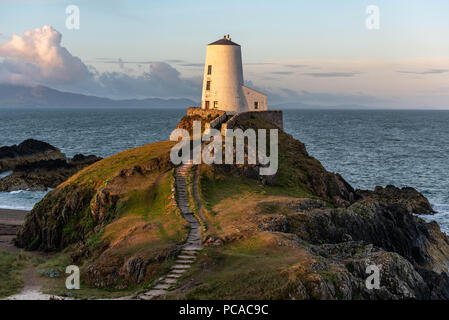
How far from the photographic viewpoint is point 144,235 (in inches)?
1281

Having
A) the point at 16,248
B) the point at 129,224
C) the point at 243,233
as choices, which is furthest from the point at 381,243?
the point at 16,248

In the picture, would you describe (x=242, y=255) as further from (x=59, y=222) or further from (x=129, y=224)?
(x=59, y=222)

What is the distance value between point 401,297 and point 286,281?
6.15 m

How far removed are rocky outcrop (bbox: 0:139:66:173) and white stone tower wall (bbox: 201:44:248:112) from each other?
131 feet

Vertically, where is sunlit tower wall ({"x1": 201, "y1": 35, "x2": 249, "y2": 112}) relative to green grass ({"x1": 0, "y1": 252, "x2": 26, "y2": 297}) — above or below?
above

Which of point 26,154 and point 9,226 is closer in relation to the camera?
point 9,226

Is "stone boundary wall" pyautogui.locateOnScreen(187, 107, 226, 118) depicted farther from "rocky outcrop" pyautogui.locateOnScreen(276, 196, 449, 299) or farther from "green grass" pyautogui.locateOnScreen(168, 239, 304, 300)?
"green grass" pyautogui.locateOnScreen(168, 239, 304, 300)

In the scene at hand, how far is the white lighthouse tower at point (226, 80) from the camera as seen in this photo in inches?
2372

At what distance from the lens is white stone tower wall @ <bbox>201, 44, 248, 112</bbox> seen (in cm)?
6025

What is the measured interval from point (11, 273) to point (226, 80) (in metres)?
35.2

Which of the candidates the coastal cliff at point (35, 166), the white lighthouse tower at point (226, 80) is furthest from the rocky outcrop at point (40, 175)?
the white lighthouse tower at point (226, 80)

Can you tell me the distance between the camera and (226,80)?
60.5 metres

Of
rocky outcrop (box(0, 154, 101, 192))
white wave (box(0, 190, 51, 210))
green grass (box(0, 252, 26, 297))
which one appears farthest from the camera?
rocky outcrop (box(0, 154, 101, 192))

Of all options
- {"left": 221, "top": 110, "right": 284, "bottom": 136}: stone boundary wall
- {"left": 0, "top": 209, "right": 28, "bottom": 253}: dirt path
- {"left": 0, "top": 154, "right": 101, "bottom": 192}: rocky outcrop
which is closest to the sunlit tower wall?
{"left": 221, "top": 110, "right": 284, "bottom": 136}: stone boundary wall
